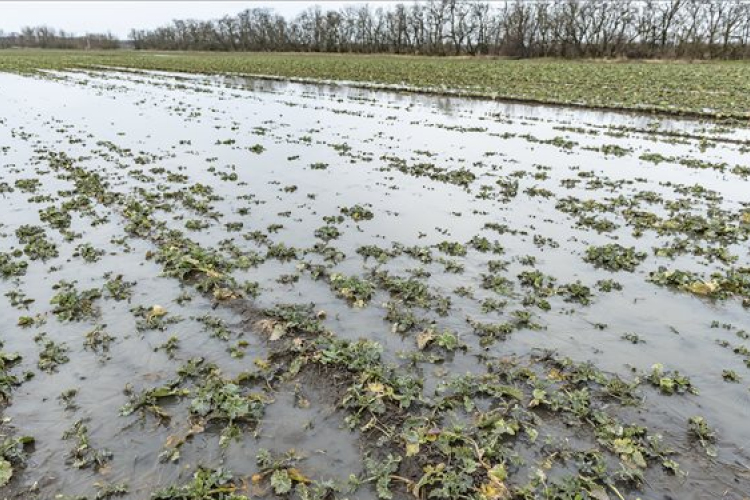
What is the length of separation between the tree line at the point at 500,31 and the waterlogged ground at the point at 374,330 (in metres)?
81.0

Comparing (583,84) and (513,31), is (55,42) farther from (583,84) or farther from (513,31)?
(583,84)

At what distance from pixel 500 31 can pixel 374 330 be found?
107322 mm

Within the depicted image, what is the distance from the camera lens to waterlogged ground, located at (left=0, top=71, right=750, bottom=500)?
498cm

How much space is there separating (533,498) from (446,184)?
1066 cm

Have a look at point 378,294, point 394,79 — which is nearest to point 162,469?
point 378,294

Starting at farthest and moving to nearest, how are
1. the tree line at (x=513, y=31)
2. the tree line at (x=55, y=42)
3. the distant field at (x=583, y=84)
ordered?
the tree line at (x=55, y=42) < the tree line at (x=513, y=31) < the distant field at (x=583, y=84)

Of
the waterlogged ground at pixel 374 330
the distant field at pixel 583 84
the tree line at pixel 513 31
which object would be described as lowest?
the waterlogged ground at pixel 374 330

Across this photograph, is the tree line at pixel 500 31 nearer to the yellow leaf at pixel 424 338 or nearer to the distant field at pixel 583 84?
the distant field at pixel 583 84

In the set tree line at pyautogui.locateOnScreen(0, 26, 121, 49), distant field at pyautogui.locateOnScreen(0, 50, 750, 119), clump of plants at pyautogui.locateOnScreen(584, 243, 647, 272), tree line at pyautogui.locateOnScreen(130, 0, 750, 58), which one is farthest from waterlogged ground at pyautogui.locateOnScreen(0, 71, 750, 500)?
tree line at pyautogui.locateOnScreen(0, 26, 121, 49)

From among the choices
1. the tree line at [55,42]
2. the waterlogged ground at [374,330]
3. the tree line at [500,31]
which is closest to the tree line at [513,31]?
the tree line at [500,31]

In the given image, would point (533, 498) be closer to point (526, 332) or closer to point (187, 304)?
point (526, 332)

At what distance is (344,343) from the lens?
22.1ft

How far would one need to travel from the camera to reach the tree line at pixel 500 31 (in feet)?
279

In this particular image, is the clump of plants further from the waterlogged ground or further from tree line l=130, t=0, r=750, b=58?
tree line l=130, t=0, r=750, b=58
